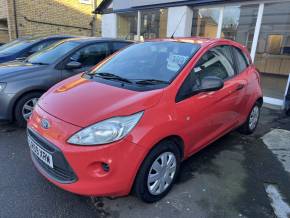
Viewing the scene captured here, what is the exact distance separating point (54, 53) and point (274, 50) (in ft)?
25.2

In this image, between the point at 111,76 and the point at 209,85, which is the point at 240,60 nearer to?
the point at 209,85

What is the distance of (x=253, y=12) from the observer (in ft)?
22.2

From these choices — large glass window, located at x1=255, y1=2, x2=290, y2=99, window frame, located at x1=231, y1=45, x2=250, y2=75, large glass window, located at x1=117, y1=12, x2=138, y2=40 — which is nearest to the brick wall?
large glass window, located at x1=117, y1=12, x2=138, y2=40

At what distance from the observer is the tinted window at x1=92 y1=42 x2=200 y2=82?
9.02 ft

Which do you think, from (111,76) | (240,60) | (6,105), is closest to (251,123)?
(240,60)

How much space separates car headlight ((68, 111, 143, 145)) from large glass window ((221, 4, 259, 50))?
19.7 feet

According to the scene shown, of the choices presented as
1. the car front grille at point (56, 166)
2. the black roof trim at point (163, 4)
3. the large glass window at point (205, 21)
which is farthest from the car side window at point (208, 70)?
the large glass window at point (205, 21)

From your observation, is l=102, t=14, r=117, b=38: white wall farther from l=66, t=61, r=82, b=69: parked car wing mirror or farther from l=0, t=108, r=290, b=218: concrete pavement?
l=0, t=108, r=290, b=218: concrete pavement

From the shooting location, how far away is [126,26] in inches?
421

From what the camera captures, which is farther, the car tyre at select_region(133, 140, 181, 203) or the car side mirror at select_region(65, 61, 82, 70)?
the car side mirror at select_region(65, 61, 82, 70)

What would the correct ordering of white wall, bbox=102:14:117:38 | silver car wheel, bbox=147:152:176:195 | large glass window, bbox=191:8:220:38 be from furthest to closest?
white wall, bbox=102:14:117:38, large glass window, bbox=191:8:220:38, silver car wheel, bbox=147:152:176:195

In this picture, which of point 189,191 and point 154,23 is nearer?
point 189,191

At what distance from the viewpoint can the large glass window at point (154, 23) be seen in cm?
880

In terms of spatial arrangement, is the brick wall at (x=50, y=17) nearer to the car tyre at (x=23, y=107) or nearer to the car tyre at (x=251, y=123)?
the car tyre at (x=23, y=107)
